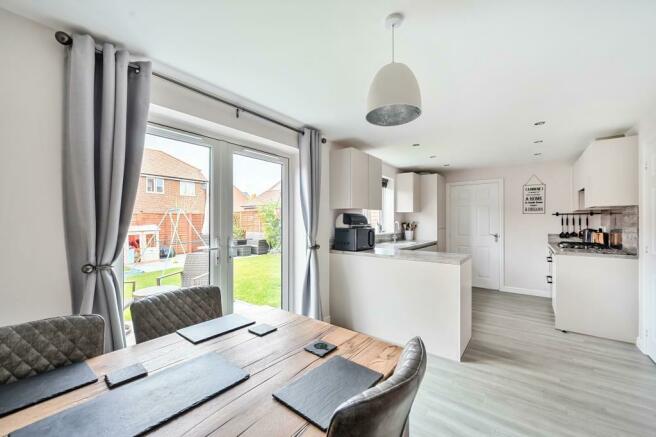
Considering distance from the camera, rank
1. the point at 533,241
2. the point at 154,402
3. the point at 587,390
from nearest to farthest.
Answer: the point at 154,402 → the point at 587,390 → the point at 533,241

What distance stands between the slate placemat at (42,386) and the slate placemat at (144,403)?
0.13 m

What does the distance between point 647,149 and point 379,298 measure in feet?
9.04

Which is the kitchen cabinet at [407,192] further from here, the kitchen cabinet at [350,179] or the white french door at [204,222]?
the white french door at [204,222]

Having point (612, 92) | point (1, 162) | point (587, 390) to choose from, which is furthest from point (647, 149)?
point (1, 162)

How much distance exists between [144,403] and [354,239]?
252cm

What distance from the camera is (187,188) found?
85.2 inches

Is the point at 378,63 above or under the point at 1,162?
above

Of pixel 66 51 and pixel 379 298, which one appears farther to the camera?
pixel 379 298

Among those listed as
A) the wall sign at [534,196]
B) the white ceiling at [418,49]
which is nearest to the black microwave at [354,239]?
the white ceiling at [418,49]

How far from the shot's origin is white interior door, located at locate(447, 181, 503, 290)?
192 inches

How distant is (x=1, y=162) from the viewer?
4.07ft

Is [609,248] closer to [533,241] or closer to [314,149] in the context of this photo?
[533,241]

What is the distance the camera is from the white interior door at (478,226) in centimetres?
488

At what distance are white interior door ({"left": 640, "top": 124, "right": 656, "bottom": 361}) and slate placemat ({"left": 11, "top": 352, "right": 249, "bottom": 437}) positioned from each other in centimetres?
336
